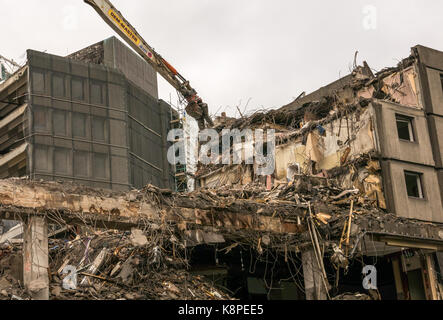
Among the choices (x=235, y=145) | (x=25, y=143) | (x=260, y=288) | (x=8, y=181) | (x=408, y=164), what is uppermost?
(x=25, y=143)

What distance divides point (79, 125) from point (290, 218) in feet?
82.7

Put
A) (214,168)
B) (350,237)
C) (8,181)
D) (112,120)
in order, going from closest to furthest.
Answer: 1. (8,181)
2. (350,237)
3. (214,168)
4. (112,120)

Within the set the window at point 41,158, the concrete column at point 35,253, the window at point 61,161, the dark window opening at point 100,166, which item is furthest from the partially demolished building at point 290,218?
the window at point 41,158

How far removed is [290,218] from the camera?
65.2 feet

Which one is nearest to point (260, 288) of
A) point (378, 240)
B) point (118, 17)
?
point (378, 240)

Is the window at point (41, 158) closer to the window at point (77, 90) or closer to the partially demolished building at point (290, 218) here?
the window at point (77, 90)

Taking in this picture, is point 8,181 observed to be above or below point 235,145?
below

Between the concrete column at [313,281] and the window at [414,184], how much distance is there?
31.7ft

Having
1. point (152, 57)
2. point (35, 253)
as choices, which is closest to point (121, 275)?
point (35, 253)

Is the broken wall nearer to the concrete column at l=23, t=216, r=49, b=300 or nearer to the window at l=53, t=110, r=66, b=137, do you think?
the concrete column at l=23, t=216, r=49, b=300

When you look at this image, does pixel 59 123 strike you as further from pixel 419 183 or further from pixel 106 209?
pixel 106 209

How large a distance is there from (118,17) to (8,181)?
17.9m

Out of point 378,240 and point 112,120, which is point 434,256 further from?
point 112,120

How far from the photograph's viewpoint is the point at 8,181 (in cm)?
1570
